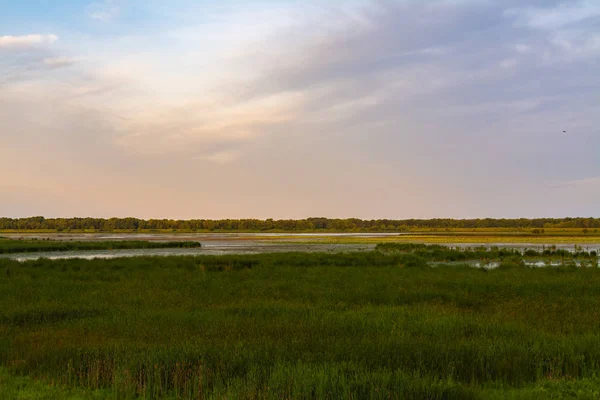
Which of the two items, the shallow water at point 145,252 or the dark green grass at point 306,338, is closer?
the dark green grass at point 306,338

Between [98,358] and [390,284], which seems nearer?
[98,358]

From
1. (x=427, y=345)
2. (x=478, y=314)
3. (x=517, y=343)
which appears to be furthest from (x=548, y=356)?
(x=478, y=314)

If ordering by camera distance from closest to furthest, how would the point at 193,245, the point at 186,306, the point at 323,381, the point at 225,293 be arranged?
the point at 323,381 < the point at 186,306 < the point at 225,293 < the point at 193,245

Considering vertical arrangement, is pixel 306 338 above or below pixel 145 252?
above

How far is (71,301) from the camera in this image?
1869 cm

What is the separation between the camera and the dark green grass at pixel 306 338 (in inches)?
352

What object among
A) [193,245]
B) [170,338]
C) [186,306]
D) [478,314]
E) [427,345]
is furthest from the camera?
[193,245]

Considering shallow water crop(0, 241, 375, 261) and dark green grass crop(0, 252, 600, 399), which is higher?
dark green grass crop(0, 252, 600, 399)

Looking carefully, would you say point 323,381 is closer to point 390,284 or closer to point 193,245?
point 390,284

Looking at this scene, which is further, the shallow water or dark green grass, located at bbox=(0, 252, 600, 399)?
the shallow water

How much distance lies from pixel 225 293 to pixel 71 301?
241 inches

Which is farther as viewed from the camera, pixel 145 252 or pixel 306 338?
pixel 145 252

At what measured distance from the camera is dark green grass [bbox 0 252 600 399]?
8.93 meters

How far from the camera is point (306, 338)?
1226 centimetres
